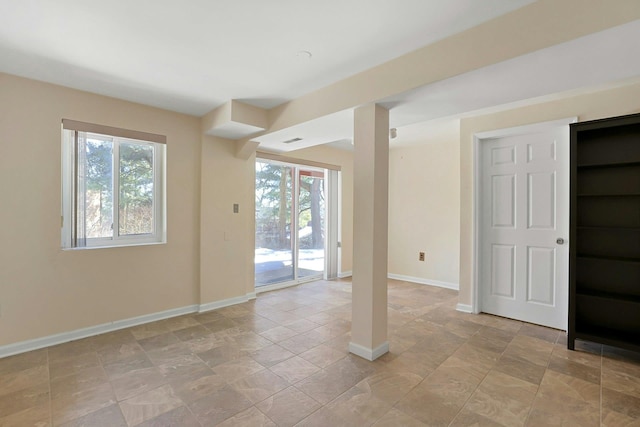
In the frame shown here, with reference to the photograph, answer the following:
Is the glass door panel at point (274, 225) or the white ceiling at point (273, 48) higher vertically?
the white ceiling at point (273, 48)

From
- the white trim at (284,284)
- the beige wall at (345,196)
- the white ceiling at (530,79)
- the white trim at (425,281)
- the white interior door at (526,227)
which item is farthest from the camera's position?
the beige wall at (345,196)

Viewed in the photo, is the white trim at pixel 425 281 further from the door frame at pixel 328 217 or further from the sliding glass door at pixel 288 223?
the sliding glass door at pixel 288 223

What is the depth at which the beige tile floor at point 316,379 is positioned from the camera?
1850mm

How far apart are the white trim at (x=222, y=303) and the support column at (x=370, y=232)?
203cm

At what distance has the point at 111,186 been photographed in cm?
326

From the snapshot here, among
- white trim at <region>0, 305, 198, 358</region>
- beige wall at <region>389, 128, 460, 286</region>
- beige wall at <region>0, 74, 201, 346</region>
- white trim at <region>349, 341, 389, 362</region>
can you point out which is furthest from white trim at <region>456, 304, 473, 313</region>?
beige wall at <region>0, 74, 201, 346</region>

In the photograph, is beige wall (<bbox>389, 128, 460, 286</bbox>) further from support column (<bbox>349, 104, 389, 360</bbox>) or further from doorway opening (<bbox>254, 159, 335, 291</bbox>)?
support column (<bbox>349, 104, 389, 360</bbox>)

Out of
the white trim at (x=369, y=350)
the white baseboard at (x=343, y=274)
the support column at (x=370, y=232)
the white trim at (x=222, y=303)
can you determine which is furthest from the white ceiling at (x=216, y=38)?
the white baseboard at (x=343, y=274)

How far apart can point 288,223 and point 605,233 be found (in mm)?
3937

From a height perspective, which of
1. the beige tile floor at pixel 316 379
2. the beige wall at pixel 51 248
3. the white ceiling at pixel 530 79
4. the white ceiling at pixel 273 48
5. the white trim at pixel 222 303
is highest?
the white ceiling at pixel 273 48

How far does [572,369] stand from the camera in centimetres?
238

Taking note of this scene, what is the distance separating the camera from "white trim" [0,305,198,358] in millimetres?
2654

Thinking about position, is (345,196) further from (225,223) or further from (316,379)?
(316,379)

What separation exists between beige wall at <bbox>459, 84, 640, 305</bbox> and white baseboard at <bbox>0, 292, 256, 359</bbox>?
9.81ft
